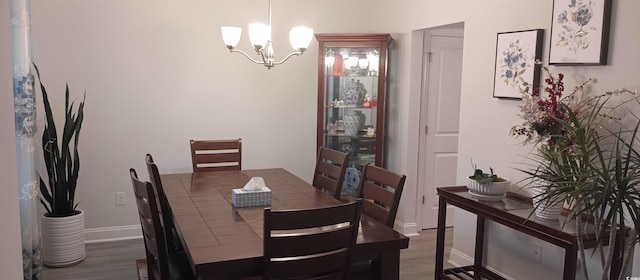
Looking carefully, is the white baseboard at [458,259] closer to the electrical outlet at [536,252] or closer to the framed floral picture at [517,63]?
the electrical outlet at [536,252]

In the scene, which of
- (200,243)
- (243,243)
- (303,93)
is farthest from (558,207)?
(303,93)

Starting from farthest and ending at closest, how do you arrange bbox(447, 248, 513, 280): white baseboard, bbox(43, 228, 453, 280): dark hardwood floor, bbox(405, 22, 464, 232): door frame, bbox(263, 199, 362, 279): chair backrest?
1. bbox(405, 22, 464, 232): door frame
2. bbox(447, 248, 513, 280): white baseboard
3. bbox(43, 228, 453, 280): dark hardwood floor
4. bbox(263, 199, 362, 279): chair backrest

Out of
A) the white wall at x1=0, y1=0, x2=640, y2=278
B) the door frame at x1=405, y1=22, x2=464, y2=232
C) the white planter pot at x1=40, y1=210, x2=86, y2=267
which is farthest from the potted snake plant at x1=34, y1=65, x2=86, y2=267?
the door frame at x1=405, y1=22, x2=464, y2=232

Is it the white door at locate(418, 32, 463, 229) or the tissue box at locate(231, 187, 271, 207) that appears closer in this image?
the tissue box at locate(231, 187, 271, 207)

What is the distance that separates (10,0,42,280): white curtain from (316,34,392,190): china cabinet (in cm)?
246

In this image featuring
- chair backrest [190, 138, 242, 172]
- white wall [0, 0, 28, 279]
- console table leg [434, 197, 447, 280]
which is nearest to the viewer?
white wall [0, 0, 28, 279]

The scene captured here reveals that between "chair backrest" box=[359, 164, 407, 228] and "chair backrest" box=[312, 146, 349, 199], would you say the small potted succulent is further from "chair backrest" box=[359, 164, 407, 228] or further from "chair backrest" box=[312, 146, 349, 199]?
"chair backrest" box=[312, 146, 349, 199]

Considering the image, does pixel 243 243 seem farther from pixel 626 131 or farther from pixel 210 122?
pixel 210 122

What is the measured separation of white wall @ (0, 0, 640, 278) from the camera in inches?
143

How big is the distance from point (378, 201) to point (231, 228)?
865 millimetres

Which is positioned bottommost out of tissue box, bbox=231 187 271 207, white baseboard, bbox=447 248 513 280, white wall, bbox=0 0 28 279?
white baseboard, bbox=447 248 513 280

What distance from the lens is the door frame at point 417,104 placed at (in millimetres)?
4398

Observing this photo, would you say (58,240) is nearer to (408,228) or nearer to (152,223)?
(152,223)

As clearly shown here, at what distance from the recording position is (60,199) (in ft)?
12.0
